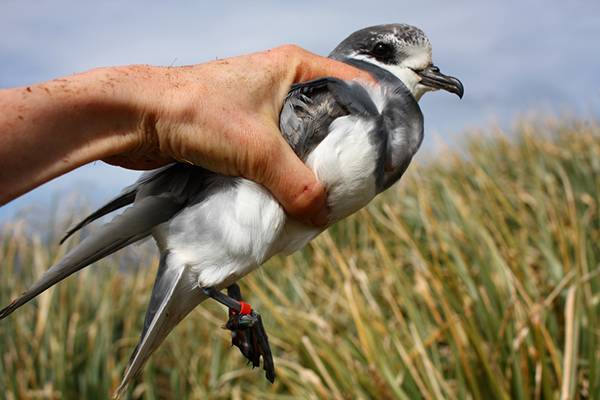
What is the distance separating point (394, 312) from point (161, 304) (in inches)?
80.4

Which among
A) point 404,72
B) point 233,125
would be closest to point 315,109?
point 233,125

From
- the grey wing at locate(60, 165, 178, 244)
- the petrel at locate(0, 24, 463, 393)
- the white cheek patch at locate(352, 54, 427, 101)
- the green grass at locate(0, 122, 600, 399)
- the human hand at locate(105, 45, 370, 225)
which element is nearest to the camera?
the human hand at locate(105, 45, 370, 225)

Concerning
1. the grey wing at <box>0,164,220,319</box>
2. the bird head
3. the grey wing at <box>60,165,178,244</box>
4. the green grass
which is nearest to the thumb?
the grey wing at <box>0,164,220,319</box>

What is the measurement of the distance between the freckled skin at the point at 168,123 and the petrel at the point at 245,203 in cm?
4

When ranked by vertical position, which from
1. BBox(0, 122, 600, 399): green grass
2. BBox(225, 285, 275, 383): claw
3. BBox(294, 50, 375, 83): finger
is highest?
BBox(294, 50, 375, 83): finger

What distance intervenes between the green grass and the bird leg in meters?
1.11

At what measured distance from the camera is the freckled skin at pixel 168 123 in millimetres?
1121

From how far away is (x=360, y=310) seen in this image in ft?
9.53

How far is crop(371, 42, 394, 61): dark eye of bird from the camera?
1.71m

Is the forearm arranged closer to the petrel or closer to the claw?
the petrel

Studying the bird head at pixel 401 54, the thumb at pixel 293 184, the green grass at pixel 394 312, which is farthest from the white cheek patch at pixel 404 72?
the green grass at pixel 394 312

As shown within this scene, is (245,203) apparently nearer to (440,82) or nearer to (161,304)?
(161,304)

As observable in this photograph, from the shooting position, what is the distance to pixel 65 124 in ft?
3.79

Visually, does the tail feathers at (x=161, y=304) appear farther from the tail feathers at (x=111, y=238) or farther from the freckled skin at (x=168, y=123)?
the freckled skin at (x=168, y=123)
